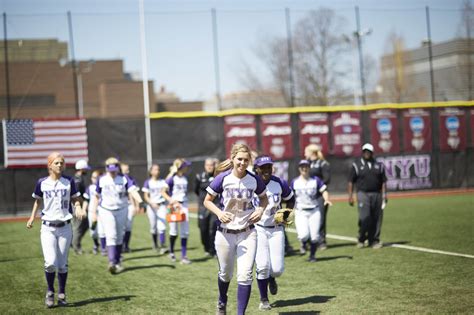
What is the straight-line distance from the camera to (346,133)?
98.0ft

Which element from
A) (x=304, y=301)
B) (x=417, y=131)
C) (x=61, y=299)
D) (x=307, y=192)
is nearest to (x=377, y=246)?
(x=307, y=192)

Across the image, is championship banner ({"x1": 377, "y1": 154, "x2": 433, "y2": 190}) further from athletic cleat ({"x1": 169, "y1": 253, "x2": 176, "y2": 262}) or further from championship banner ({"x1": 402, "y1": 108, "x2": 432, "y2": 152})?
athletic cleat ({"x1": 169, "y1": 253, "x2": 176, "y2": 262})

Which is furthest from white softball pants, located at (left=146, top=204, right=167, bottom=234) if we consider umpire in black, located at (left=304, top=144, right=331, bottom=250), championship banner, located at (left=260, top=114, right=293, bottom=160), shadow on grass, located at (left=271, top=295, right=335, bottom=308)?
championship banner, located at (left=260, top=114, right=293, bottom=160)

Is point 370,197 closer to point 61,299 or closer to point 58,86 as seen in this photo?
point 61,299

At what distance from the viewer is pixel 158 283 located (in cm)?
1150

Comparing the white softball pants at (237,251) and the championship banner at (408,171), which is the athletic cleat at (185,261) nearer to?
the white softball pants at (237,251)

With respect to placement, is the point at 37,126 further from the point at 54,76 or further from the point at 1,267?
the point at 54,76

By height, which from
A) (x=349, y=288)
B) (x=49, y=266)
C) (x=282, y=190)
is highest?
(x=282, y=190)

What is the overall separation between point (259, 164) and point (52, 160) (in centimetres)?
307

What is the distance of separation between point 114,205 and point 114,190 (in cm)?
30

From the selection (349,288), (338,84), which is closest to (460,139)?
(338,84)

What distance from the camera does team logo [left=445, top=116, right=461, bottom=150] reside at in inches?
1202

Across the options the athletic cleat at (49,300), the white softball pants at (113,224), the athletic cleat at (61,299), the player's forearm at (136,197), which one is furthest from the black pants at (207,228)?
the athletic cleat at (49,300)

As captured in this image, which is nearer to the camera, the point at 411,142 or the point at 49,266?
the point at 49,266
